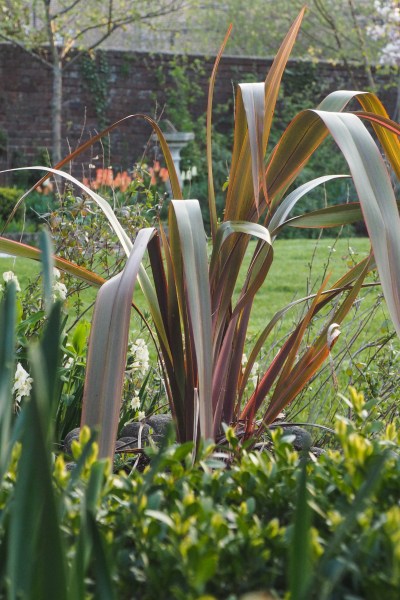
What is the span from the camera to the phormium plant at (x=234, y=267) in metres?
1.52

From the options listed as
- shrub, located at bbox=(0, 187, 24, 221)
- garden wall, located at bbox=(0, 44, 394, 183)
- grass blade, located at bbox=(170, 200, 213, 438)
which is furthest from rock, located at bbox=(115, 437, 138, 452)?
garden wall, located at bbox=(0, 44, 394, 183)

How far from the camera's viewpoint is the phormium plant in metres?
1.52

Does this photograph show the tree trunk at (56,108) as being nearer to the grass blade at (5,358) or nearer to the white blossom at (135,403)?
the white blossom at (135,403)

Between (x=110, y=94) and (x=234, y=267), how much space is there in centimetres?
1203

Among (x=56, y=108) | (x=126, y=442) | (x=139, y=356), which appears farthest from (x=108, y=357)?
(x=56, y=108)

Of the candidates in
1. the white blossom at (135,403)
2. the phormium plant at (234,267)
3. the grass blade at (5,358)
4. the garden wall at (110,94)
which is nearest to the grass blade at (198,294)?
the phormium plant at (234,267)

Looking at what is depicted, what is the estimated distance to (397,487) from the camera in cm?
112

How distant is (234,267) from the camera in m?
1.93

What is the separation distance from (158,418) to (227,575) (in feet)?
4.87

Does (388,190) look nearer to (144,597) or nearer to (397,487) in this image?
(397,487)

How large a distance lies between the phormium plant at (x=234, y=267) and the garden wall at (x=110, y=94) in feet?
35.8

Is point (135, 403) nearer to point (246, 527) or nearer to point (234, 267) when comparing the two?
point (234, 267)

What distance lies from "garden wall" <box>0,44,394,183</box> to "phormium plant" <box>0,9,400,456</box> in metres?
10.9

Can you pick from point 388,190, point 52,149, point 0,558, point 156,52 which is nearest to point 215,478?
point 0,558
